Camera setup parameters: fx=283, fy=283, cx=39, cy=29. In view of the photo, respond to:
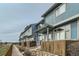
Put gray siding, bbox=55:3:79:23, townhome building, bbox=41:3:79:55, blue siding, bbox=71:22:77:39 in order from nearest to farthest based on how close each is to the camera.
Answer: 1. townhome building, bbox=41:3:79:55
2. gray siding, bbox=55:3:79:23
3. blue siding, bbox=71:22:77:39

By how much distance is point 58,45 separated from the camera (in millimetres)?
4371

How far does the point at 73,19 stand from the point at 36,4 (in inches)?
43.1

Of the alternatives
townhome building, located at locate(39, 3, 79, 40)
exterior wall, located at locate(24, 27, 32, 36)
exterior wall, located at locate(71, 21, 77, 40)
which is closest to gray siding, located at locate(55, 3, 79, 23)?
townhome building, located at locate(39, 3, 79, 40)

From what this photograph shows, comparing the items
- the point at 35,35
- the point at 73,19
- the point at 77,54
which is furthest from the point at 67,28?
the point at 77,54

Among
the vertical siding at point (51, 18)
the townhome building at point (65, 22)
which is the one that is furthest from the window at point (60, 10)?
the vertical siding at point (51, 18)

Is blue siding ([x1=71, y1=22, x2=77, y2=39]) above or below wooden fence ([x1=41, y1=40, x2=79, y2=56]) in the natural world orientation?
above

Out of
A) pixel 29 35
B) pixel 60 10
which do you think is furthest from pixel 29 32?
pixel 60 10

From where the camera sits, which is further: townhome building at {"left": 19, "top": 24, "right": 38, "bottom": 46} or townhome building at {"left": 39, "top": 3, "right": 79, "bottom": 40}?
townhome building at {"left": 39, "top": 3, "right": 79, "bottom": 40}

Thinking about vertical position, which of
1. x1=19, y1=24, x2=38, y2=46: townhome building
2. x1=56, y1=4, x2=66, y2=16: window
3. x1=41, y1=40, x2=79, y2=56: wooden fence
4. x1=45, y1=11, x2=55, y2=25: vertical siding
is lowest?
x1=41, y1=40, x2=79, y2=56: wooden fence

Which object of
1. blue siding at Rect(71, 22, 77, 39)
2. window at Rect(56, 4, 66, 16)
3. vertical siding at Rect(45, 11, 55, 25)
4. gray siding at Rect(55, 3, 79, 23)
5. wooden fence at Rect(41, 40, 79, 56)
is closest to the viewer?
wooden fence at Rect(41, 40, 79, 56)

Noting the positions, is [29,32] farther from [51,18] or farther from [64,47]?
[51,18]

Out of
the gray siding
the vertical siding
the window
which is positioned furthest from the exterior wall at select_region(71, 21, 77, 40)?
the vertical siding

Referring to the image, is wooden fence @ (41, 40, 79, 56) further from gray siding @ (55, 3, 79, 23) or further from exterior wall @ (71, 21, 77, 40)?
gray siding @ (55, 3, 79, 23)

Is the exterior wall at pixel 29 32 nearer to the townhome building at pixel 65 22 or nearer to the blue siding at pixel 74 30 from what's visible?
the townhome building at pixel 65 22
